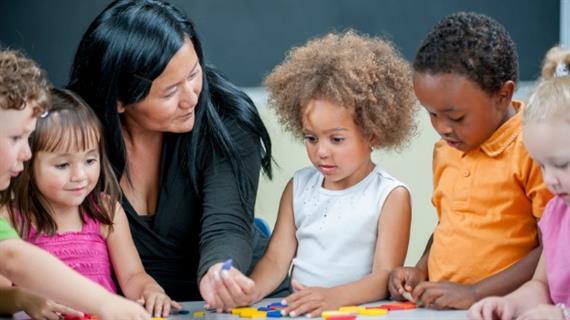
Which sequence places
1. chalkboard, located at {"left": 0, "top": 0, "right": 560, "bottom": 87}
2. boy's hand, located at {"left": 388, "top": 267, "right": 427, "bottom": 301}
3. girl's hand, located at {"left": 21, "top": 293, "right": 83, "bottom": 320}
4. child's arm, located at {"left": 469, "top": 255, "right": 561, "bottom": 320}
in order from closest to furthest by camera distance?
child's arm, located at {"left": 469, "top": 255, "right": 561, "bottom": 320}
girl's hand, located at {"left": 21, "top": 293, "right": 83, "bottom": 320}
boy's hand, located at {"left": 388, "top": 267, "right": 427, "bottom": 301}
chalkboard, located at {"left": 0, "top": 0, "right": 560, "bottom": 87}

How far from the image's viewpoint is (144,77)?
7.35ft

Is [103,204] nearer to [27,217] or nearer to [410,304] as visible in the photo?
[27,217]

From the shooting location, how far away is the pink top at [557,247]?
6.27 ft

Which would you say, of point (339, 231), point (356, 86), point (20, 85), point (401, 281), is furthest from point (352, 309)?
point (20, 85)

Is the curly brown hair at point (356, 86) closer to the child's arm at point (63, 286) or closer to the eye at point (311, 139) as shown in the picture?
the eye at point (311, 139)

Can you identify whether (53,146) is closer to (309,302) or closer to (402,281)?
(309,302)

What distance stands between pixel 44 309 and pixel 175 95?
21.7 inches

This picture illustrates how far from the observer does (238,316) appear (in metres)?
2.04

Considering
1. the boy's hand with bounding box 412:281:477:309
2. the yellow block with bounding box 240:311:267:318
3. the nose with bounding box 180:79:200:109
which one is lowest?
the yellow block with bounding box 240:311:267:318

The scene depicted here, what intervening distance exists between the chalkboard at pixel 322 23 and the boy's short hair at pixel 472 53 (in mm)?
1139

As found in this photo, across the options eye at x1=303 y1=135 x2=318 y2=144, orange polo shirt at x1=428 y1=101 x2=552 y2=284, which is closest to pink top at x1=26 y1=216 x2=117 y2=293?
eye at x1=303 y1=135 x2=318 y2=144

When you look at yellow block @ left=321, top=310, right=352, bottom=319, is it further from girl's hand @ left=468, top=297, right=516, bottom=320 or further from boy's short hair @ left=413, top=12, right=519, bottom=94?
boy's short hair @ left=413, top=12, right=519, bottom=94

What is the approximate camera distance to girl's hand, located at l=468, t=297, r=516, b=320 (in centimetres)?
189

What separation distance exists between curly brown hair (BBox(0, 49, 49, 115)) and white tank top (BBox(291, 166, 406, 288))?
643mm
